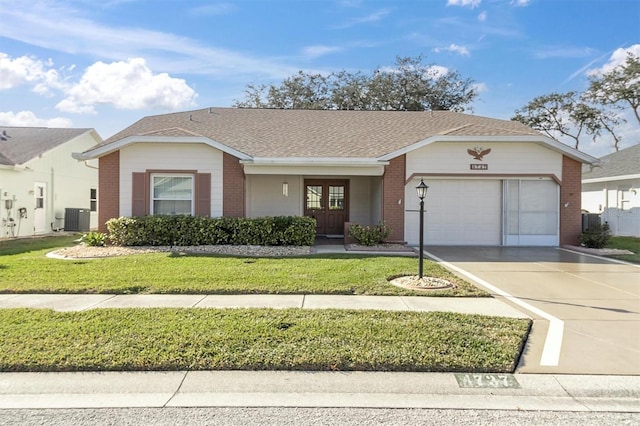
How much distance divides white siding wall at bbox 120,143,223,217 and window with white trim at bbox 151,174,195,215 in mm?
379

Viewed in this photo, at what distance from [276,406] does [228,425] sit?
45 cm

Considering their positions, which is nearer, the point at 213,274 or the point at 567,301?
the point at 567,301

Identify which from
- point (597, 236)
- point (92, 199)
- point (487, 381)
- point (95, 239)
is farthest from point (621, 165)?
point (92, 199)

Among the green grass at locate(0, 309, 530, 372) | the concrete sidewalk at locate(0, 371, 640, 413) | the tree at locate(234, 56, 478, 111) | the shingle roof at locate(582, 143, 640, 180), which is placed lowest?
the concrete sidewalk at locate(0, 371, 640, 413)

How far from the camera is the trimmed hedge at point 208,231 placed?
39.2ft

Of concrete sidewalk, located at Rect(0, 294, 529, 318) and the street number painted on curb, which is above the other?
concrete sidewalk, located at Rect(0, 294, 529, 318)

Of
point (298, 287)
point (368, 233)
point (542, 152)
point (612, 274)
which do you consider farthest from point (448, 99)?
point (298, 287)

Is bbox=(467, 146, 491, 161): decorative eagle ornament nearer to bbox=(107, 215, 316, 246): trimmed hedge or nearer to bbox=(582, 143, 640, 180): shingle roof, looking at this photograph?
bbox=(107, 215, 316, 246): trimmed hedge

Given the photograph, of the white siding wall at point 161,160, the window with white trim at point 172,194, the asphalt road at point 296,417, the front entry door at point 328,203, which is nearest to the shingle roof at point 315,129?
the white siding wall at point 161,160

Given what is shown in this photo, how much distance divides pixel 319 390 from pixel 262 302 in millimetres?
2767

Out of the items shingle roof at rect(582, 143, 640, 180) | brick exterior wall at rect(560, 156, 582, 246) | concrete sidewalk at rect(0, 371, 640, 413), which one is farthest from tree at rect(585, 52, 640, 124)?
concrete sidewalk at rect(0, 371, 640, 413)

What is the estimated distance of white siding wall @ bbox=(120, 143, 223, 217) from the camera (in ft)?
41.8

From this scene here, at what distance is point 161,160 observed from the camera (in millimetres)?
12789

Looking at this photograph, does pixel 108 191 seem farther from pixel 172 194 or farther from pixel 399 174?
pixel 399 174
